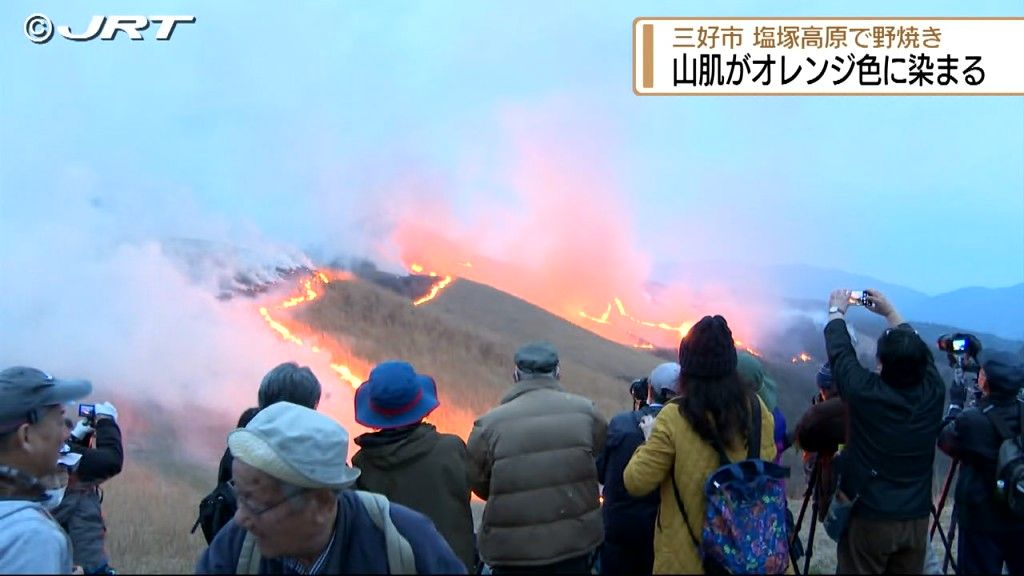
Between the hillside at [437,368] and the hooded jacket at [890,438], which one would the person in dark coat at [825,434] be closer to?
the hooded jacket at [890,438]

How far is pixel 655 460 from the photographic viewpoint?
2.54m

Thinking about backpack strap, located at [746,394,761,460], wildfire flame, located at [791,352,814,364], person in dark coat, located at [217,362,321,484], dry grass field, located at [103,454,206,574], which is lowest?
dry grass field, located at [103,454,206,574]

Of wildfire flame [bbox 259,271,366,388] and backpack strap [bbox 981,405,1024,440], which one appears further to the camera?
wildfire flame [bbox 259,271,366,388]

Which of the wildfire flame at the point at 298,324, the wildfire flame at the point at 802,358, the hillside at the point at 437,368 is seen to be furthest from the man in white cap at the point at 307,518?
the wildfire flame at the point at 802,358

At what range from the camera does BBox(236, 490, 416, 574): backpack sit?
164 cm

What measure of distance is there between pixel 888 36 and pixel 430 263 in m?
4.14

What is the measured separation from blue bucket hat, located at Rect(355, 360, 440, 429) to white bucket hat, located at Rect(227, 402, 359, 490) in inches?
40.9

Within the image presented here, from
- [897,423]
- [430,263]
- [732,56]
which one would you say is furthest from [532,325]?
[897,423]

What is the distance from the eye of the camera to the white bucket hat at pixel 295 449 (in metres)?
1.64

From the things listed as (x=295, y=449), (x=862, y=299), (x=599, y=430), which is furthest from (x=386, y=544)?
(x=862, y=299)

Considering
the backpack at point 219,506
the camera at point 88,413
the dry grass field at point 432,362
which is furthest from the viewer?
the dry grass field at point 432,362

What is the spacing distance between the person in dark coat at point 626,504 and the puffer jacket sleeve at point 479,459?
0.50m

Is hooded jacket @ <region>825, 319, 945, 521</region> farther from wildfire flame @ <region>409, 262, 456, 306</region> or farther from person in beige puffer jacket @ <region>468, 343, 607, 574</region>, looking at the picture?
wildfire flame @ <region>409, 262, 456, 306</region>

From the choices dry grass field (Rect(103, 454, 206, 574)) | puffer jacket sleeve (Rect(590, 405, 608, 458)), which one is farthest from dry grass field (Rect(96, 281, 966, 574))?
puffer jacket sleeve (Rect(590, 405, 608, 458))
